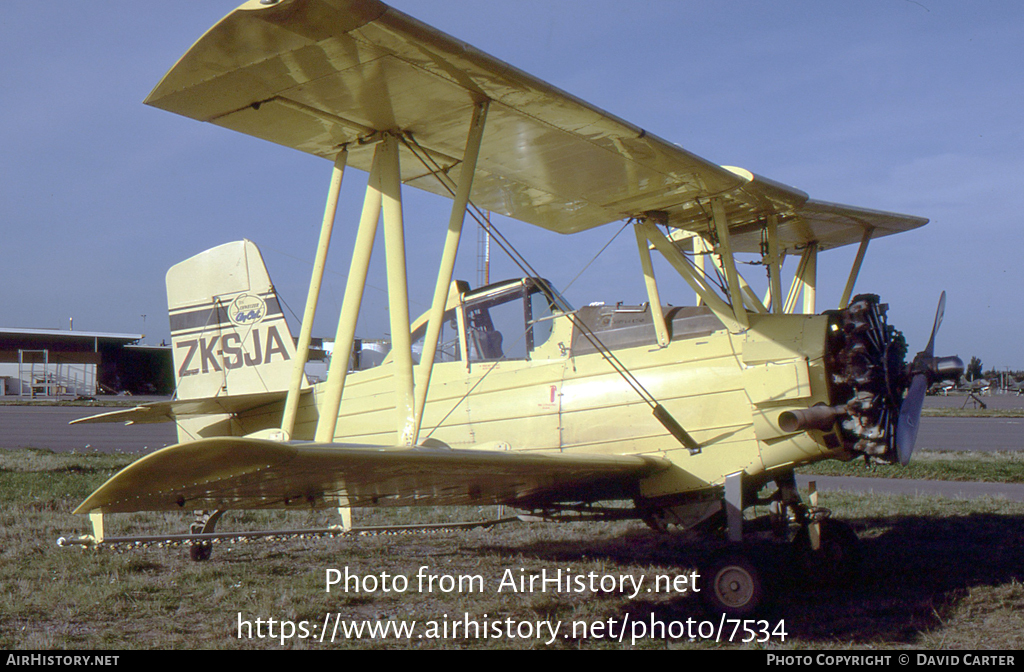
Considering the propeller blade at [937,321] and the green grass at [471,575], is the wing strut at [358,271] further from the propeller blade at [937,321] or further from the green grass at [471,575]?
the propeller blade at [937,321]

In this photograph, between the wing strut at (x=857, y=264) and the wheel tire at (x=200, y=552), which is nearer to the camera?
the wheel tire at (x=200, y=552)

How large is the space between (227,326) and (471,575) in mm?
3536

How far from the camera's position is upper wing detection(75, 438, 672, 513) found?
3.19 m

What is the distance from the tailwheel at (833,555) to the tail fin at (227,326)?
4.86 meters

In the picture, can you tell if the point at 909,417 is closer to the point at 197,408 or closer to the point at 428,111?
the point at 428,111

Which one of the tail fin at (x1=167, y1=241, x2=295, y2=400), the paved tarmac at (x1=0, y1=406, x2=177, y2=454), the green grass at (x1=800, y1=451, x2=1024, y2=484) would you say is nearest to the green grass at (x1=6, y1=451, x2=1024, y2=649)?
the tail fin at (x1=167, y1=241, x2=295, y2=400)

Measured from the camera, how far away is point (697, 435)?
17.4 feet

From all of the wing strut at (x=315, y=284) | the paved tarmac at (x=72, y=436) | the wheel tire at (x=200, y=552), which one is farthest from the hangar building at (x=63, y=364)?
the wing strut at (x=315, y=284)

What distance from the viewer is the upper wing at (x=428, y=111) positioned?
3391 millimetres

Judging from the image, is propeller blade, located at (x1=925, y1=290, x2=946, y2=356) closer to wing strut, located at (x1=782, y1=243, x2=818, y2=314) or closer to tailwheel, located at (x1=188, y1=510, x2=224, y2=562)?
wing strut, located at (x1=782, y1=243, x2=818, y2=314)

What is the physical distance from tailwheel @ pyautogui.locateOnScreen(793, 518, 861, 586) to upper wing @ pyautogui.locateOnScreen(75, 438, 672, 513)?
1523mm

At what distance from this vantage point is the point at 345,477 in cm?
395

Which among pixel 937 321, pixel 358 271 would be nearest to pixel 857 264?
pixel 937 321

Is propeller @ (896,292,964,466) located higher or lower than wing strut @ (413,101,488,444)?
lower
